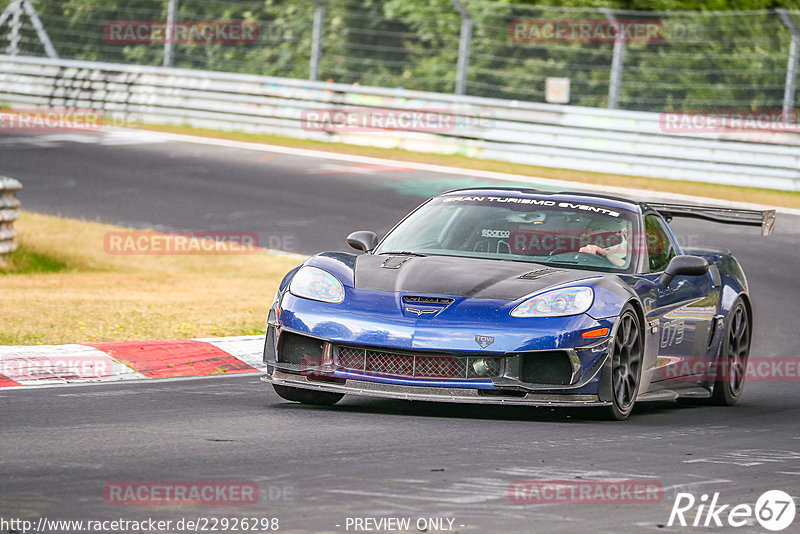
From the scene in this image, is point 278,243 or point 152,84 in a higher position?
point 152,84

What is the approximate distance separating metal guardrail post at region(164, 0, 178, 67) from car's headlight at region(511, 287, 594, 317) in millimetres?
19272

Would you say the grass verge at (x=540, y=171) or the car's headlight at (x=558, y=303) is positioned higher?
the grass verge at (x=540, y=171)

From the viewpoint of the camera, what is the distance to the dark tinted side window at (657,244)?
29.5 feet

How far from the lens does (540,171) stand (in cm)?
2198

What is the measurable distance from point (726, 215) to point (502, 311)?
9.88 ft

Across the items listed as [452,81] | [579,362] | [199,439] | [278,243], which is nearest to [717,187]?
[452,81]

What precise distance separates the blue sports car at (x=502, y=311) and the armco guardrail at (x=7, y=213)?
611 cm

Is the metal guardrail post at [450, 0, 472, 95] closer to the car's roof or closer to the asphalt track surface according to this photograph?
the asphalt track surface

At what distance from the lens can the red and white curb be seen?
8.61m

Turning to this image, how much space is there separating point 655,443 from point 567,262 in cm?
157

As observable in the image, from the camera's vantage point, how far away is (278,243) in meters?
16.4

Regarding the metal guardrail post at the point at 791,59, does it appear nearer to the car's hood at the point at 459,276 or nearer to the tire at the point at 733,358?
the tire at the point at 733,358

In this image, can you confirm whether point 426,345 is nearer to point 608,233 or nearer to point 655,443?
point 655,443

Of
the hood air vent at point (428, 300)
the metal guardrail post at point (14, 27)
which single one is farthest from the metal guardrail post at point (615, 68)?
the hood air vent at point (428, 300)
